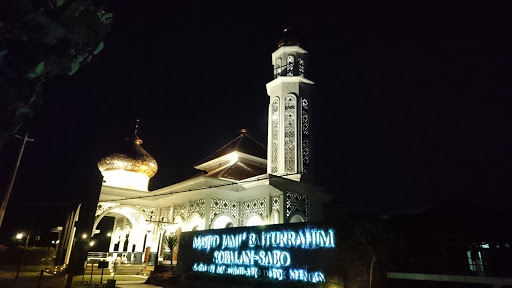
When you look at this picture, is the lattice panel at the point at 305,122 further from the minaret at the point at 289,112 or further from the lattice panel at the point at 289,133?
the lattice panel at the point at 289,133

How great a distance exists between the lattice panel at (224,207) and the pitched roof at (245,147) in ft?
16.0

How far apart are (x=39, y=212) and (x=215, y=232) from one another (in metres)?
31.0

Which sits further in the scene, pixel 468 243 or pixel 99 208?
pixel 99 208

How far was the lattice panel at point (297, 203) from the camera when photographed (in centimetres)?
1526

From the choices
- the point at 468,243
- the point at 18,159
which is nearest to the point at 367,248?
the point at 468,243

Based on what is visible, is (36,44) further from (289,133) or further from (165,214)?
(165,214)

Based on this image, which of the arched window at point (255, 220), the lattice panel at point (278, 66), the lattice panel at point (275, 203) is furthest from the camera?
the lattice panel at point (278, 66)

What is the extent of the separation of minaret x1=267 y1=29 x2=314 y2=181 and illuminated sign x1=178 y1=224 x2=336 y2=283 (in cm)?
580

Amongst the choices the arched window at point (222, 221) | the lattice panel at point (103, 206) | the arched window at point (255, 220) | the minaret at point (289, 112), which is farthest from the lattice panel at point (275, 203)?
the lattice panel at point (103, 206)

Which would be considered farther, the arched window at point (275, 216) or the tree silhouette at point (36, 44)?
the arched window at point (275, 216)

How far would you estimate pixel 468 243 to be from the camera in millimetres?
7047

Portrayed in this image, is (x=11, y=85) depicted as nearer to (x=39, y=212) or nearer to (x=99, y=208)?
(x=99, y=208)

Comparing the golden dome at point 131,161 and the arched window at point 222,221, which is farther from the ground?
the golden dome at point 131,161

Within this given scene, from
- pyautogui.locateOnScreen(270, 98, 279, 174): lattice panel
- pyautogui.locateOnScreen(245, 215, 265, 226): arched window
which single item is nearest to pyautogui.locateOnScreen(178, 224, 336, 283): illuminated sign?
pyautogui.locateOnScreen(245, 215, 265, 226): arched window
